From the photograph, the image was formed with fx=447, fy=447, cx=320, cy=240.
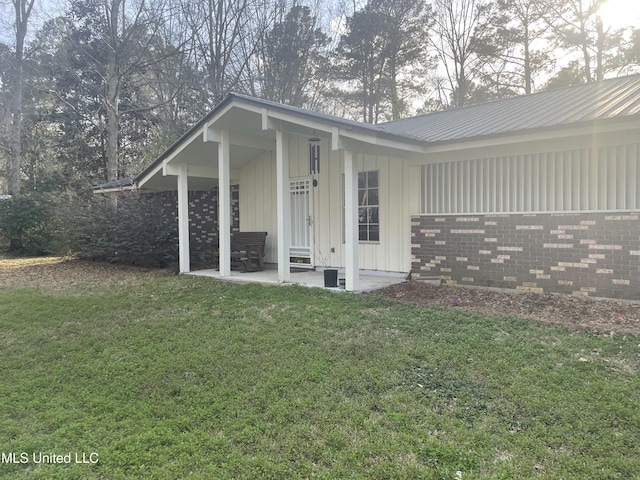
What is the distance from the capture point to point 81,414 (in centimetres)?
330

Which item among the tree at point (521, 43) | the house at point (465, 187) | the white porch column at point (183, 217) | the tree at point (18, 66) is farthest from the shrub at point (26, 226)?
the tree at point (521, 43)

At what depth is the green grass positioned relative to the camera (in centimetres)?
258

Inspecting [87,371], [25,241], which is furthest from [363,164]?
[25,241]

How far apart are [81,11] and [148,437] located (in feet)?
67.2

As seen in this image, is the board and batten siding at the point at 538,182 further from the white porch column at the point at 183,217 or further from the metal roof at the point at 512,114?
the white porch column at the point at 183,217

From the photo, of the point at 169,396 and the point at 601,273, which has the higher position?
the point at 601,273

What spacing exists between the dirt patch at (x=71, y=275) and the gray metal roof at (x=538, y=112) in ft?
20.8

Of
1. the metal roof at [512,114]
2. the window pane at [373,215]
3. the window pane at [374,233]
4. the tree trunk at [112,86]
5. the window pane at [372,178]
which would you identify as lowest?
the window pane at [374,233]

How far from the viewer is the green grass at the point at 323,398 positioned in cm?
258

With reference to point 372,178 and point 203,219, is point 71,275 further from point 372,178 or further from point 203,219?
point 372,178

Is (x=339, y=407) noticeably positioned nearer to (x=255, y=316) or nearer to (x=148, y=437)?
(x=148, y=437)

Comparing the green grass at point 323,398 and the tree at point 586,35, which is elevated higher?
the tree at point 586,35

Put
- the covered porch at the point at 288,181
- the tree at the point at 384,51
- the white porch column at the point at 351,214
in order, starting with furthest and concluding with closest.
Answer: the tree at the point at 384,51 → the covered porch at the point at 288,181 → the white porch column at the point at 351,214

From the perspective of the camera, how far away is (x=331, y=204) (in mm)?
9617
